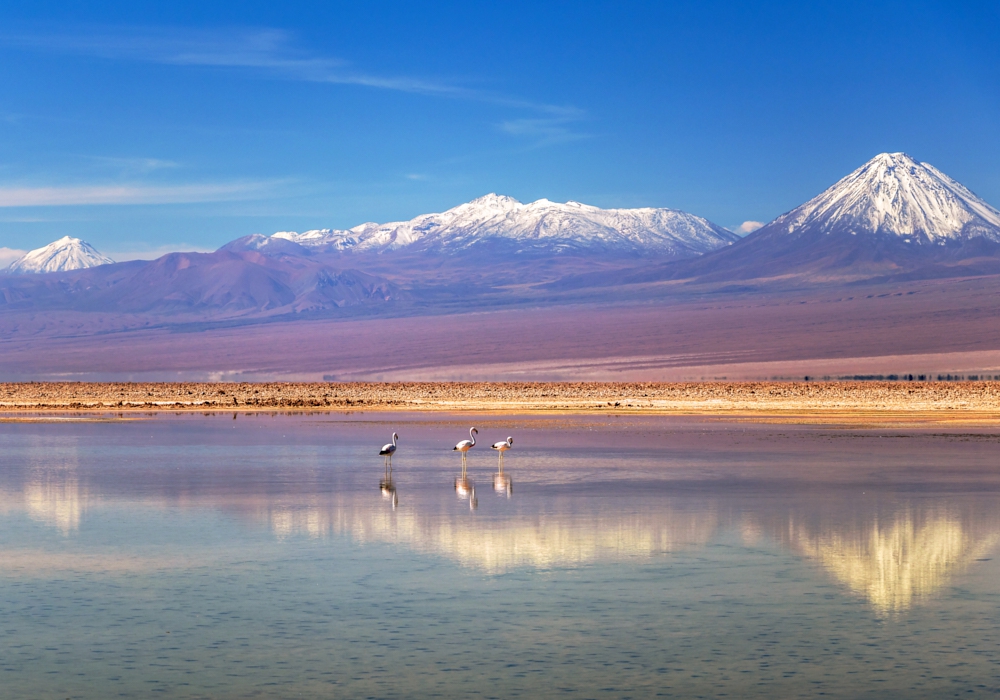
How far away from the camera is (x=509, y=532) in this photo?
17281mm

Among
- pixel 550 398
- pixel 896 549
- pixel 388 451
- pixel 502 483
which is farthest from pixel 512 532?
pixel 550 398

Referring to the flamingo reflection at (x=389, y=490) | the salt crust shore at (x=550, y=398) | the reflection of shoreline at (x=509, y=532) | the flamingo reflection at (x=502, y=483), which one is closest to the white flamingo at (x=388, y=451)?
the flamingo reflection at (x=389, y=490)

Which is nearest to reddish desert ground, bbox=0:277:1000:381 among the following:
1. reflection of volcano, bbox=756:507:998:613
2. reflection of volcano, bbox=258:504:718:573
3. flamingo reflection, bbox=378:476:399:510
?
flamingo reflection, bbox=378:476:399:510

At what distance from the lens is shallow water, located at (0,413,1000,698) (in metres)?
10.3

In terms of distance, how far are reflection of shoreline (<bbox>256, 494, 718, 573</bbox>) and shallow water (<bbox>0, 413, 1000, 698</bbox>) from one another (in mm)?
61

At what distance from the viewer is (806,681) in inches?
396

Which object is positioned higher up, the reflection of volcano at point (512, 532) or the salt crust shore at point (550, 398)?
the salt crust shore at point (550, 398)

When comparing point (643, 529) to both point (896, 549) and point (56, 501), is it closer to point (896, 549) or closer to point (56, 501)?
point (896, 549)

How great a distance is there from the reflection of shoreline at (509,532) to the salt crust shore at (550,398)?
3032cm

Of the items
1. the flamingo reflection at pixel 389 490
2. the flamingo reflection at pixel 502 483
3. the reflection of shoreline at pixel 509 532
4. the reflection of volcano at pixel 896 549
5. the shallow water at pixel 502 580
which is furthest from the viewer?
the flamingo reflection at pixel 502 483

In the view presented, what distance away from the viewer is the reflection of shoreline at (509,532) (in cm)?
1547

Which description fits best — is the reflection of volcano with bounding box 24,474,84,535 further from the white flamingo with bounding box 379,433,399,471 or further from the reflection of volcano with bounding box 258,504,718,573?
the white flamingo with bounding box 379,433,399,471

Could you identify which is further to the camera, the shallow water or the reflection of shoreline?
the reflection of shoreline

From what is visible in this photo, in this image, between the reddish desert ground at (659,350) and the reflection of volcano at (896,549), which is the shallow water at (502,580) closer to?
the reflection of volcano at (896,549)
